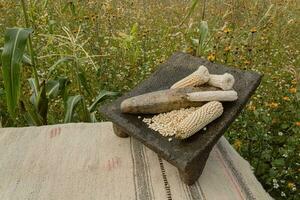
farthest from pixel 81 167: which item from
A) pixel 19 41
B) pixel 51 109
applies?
pixel 51 109

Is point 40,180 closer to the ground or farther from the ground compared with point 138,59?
farther from the ground

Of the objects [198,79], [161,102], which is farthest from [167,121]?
[198,79]

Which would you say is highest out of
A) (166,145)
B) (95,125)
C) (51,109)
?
(166,145)

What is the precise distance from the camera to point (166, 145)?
3.46ft

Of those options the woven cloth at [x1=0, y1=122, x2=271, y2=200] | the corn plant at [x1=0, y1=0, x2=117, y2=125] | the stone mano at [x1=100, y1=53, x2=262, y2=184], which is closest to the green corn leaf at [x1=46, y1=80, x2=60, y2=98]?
the corn plant at [x1=0, y1=0, x2=117, y2=125]

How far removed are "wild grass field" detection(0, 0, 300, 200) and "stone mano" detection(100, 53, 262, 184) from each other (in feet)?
1.20

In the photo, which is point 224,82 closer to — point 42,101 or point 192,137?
point 192,137

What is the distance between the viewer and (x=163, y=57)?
7.93 ft

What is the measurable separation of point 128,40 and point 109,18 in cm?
81

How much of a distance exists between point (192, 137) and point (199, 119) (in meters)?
0.06

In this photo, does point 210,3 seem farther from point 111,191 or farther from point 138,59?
point 111,191

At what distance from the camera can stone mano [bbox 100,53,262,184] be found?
3.34ft

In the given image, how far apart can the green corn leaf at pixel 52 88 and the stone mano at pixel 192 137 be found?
21.3 inches

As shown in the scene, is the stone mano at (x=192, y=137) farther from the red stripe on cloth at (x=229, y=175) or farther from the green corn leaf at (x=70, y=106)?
the green corn leaf at (x=70, y=106)
